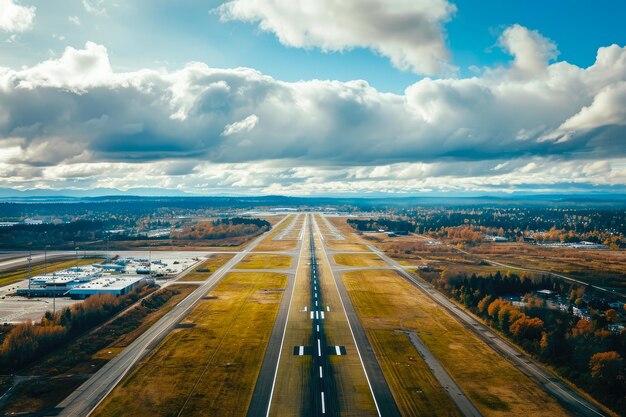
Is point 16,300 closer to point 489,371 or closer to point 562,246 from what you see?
point 489,371

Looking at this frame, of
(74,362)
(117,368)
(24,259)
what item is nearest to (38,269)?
(24,259)

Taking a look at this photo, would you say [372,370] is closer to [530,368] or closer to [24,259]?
[530,368]

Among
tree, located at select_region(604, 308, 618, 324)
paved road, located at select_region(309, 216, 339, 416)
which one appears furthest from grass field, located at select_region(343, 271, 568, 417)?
tree, located at select_region(604, 308, 618, 324)

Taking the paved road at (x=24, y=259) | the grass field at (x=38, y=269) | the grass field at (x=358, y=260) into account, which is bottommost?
the grass field at (x=358, y=260)

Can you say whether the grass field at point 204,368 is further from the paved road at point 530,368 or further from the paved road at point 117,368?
the paved road at point 530,368

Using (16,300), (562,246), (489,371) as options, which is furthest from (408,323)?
(562,246)

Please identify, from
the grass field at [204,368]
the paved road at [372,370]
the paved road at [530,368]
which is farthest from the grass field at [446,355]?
the grass field at [204,368]
